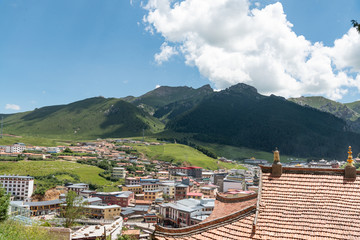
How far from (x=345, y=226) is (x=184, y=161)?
487 feet

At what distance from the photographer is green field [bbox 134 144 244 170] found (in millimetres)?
159000

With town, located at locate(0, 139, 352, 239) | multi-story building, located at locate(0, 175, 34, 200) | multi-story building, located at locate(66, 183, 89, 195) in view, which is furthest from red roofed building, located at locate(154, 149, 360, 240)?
multi-story building, located at locate(0, 175, 34, 200)

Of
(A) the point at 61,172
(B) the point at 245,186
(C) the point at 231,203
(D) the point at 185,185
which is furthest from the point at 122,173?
(C) the point at 231,203

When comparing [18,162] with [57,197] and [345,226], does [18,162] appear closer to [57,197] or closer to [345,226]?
[57,197]

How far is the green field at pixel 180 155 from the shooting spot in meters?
159

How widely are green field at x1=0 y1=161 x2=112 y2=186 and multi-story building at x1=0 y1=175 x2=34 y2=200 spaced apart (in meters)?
12.0

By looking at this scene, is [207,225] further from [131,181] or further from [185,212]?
[131,181]

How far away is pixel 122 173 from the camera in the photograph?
116 metres

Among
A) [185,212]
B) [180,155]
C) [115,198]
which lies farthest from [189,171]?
[185,212]

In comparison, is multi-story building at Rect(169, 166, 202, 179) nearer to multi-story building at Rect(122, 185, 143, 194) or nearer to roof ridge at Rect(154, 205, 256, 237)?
multi-story building at Rect(122, 185, 143, 194)

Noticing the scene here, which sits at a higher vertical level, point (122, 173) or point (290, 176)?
point (290, 176)

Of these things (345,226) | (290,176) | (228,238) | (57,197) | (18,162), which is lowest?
(57,197)

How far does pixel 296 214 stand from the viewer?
966 cm

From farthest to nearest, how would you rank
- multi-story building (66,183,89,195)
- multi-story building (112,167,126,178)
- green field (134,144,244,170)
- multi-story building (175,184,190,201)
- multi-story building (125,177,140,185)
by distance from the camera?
1. green field (134,144,244,170)
2. multi-story building (112,167,126,178)
3. multi-story building (125,177,140,185)
4. multi-story building (175,184,190,201)
5. multi-story building (66,183,89,195)
